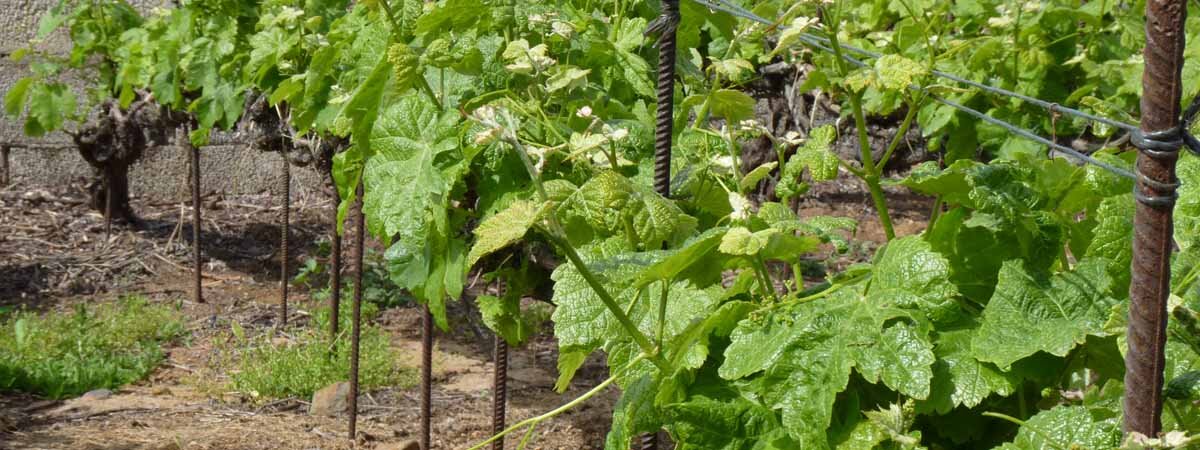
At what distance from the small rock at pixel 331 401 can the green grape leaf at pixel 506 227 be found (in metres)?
3.46

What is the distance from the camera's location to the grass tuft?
16.3 feet

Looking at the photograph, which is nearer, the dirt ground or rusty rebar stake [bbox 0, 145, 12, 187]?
the dirt ground

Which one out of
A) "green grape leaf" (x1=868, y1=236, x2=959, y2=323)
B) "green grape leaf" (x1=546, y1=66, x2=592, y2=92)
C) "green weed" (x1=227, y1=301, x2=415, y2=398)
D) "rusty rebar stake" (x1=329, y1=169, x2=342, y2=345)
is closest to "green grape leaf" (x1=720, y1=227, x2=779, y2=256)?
"green grape leaf" (x1=868, y1=236, x2=959, y2=323)

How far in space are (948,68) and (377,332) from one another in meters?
2.80

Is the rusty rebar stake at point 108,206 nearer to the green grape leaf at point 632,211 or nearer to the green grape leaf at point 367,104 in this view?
the green grape leaf at point 367,104

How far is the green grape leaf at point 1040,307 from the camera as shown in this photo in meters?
1.28

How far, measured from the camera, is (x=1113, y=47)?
3734mm

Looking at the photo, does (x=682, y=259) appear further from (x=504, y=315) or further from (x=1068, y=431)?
(x=504, y=315)

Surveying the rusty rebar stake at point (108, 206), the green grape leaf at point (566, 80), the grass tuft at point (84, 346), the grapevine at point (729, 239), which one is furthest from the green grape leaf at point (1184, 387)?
the rusty rebar stake at point (108, 206)

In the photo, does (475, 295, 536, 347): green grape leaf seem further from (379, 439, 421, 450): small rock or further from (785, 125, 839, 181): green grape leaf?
(379, 439, 421, 450): small rock

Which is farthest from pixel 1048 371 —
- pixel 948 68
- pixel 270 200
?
pixel 270 200

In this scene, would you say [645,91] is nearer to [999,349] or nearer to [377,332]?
[999,349]

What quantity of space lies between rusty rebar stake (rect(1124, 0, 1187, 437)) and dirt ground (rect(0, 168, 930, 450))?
333 centimetres

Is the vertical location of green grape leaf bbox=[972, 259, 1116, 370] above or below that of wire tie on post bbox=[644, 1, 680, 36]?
below
